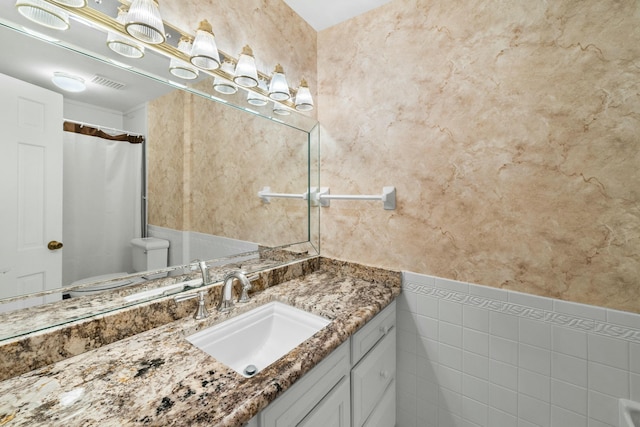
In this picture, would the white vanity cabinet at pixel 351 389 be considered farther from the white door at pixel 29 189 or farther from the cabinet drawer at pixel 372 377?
the white door at pixel 29 189

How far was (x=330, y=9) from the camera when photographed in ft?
4.93

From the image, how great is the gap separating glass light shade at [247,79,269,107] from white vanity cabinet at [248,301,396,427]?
1164 mm

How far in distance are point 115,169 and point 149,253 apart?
309 mm

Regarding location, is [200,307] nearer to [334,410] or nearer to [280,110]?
[334,410]

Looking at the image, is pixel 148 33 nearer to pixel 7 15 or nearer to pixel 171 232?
pixel 7 15

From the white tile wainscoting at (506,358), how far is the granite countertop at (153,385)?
62 cm

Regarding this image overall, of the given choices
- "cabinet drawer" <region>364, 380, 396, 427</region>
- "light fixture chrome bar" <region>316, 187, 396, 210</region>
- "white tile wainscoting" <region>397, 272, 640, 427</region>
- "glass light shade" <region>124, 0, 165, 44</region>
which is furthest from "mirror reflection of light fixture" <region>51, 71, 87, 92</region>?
"cabinet drawer" <region>364, 380, 396, 427</region>

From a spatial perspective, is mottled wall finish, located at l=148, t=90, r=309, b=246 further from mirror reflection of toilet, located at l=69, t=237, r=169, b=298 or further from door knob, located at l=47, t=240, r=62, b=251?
door knob, located at l=47, t=240, r=62, b=251

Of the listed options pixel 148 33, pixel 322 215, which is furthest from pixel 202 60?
pixel 322 215

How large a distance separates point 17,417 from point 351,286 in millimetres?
1166

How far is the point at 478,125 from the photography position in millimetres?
1176

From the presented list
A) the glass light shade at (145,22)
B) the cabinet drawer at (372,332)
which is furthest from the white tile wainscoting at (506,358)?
the glass light shade at (145,22)

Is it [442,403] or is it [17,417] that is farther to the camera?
[442,403]

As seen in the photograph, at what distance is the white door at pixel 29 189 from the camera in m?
0.67
